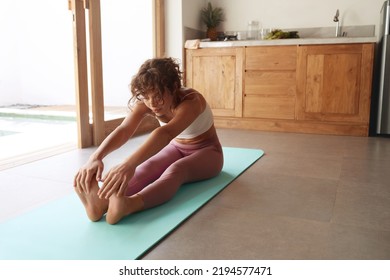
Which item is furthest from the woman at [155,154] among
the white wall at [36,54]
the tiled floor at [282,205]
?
the white wall at [36,54]

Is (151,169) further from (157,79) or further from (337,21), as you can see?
(337,21)

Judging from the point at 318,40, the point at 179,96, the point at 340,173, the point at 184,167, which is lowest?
the point at 340,173

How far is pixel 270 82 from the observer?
12.3ft

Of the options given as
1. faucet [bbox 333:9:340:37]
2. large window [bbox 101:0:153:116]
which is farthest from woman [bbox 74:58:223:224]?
faucet [bbox 333:9:340:37]

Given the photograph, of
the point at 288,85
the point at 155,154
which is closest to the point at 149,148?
the point at 155,154

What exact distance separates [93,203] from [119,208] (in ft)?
0.33

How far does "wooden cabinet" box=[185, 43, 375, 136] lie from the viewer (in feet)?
11.3

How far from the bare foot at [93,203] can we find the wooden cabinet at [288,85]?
267 centimetres

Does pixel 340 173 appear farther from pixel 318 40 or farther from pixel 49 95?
pixel 49 95

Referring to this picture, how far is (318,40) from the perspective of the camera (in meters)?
3.49

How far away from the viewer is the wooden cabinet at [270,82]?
12.0ft

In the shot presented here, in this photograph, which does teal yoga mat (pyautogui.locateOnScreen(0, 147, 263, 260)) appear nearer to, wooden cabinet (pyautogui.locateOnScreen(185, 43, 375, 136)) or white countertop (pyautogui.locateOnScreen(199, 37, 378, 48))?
wooden cabinet (pyautogui.locateOnScreen(185, 43, 375, 136))
